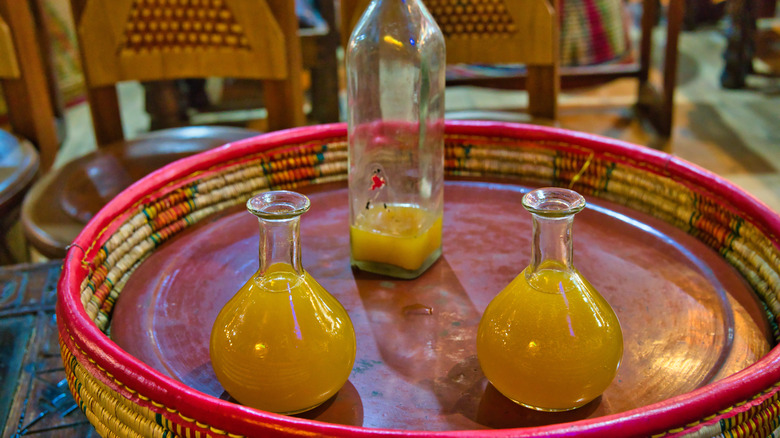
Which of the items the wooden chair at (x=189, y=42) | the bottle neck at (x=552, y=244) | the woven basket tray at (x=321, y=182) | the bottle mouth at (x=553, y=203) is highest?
the wooden chair at (x=189, y=42)

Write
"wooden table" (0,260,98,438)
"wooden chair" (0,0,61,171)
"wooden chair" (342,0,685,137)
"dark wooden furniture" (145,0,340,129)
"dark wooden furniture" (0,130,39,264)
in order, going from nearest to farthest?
"wooden table" (0,260,98,438) → "dark wooden furniture" (0,130,39,264) → "wooden chair" (0,0,61,171) → "dark wooden furniture" (145,0,340,129) → "wooden chair" (342,0,685,137)

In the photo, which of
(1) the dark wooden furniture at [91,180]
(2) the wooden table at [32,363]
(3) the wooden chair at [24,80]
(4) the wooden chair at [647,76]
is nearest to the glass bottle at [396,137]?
(2) the wooden table at [32,363]

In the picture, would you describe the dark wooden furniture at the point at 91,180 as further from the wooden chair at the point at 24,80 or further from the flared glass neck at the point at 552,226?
the flared glass neck at the point at 552,226

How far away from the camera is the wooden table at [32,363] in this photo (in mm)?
675

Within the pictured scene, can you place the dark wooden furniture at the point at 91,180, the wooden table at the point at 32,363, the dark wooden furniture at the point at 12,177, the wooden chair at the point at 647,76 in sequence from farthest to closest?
the wooden chair at the point at 647,76
the dark wooden furniture at the point at 12,177
the dark wooden furniture at the point at 91,180
the wooden table at the point at 32,363

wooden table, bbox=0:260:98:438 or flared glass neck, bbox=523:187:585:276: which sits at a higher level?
flared glass neck, bbox=523:187:585:276

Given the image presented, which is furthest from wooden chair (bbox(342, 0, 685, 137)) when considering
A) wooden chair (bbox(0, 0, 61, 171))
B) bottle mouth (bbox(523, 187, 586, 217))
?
bottle mouth (bbox(523, 187, 586, 217))

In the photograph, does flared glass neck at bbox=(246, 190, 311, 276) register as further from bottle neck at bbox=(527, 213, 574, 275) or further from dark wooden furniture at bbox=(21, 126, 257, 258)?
dark wooden furniture at bbox=(21, 126, 257, 258)

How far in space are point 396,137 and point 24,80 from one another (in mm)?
932

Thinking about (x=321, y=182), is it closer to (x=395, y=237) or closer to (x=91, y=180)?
(x=395, y=237)

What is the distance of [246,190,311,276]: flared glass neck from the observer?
0.51 metres

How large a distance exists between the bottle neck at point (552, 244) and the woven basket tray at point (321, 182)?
12 centimetres

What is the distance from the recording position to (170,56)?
1348mm

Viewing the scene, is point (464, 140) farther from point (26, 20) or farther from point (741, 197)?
point (26, 20)
